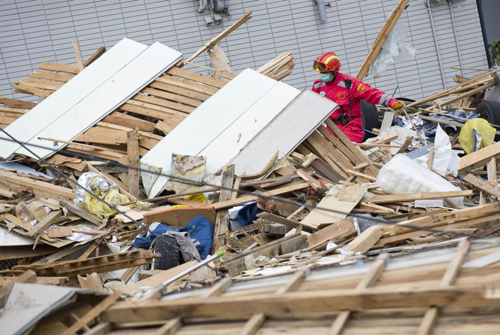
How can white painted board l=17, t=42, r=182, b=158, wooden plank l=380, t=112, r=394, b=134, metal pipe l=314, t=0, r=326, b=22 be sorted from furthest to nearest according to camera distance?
metal pipe l=314, t=0, r=326, b=22 < wooden plank l=380, t=112, r=394, b=134 < white painted board l=17, t=42, r=182, b=158

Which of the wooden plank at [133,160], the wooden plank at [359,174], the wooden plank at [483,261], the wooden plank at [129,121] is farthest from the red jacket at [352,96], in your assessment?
the wooden plank at [483,261]

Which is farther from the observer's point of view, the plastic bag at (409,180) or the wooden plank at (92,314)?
the plastic bag at (409,180)

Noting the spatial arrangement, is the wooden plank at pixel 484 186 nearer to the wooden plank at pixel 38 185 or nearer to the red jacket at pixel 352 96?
the red jacket at pixel 352 96

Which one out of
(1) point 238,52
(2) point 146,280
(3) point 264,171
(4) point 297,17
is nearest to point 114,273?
(2) point 146,280

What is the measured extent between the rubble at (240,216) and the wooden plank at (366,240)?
0.02 m

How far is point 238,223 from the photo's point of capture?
258 inches

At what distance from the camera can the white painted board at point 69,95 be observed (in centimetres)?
864

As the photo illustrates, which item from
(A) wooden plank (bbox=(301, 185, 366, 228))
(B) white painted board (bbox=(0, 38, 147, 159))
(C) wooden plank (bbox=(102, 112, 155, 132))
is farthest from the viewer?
(B) white painted board (bbox=(0, 38, 147, 159))

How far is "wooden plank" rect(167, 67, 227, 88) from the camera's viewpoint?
8984 millimetres

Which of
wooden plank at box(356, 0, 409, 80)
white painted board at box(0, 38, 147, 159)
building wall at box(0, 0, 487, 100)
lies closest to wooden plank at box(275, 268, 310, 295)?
white painted board at box(0, 38, 147, 159)

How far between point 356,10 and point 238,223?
7856 millimetres

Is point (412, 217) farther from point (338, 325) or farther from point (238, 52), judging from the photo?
point (238, 52)

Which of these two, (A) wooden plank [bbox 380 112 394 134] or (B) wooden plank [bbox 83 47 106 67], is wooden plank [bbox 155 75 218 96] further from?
(A) wooden plank [bbox 380 112 394 134]

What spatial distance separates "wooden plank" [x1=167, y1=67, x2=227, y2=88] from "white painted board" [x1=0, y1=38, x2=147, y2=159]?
2.32ft
